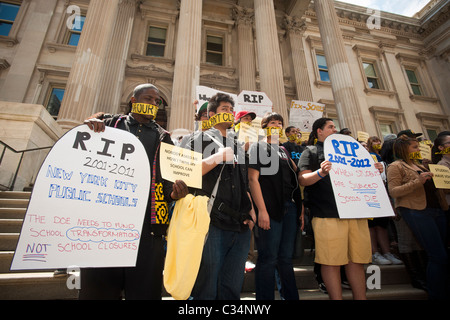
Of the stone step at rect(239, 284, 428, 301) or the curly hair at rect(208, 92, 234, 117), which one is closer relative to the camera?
the curly hair at rect(208, 92, 234, 117)

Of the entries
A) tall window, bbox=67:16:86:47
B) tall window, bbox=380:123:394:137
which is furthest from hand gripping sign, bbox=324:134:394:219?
tall window, bbox=380:123:394:137

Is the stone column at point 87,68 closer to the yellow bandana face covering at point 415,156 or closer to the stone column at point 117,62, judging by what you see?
the stone column at point 117,62

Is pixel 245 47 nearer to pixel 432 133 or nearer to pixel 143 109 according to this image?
pixel 143 109

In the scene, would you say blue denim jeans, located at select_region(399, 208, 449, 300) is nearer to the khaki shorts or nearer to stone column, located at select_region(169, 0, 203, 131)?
the khaki shorts

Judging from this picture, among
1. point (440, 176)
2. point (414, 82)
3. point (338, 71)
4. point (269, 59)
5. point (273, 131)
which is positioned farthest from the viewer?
point (414, 82)

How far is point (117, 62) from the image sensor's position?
10141mm

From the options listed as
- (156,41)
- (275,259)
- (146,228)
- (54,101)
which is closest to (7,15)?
(54,101)

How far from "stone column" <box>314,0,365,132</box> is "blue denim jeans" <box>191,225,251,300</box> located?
885 centimetres

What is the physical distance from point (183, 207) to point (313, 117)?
21.9ft

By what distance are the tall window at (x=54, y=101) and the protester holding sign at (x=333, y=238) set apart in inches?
456

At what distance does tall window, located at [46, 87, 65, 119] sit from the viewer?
32.6ft

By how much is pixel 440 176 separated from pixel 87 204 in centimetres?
390

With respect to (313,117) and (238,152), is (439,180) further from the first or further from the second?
(313,117)
